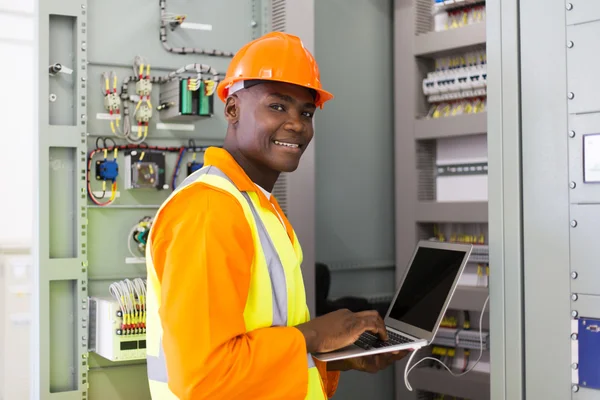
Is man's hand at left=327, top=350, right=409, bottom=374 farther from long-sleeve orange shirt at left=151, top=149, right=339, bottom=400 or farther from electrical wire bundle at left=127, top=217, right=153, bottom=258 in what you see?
electrical wire bundle at left=127, top=217, right=153, bottom=258

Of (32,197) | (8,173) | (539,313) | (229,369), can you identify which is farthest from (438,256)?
(8,173)

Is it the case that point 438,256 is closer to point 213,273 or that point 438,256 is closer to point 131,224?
point 213,273

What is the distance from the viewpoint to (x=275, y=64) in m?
2.03

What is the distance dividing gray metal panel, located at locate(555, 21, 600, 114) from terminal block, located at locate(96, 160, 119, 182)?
2282 mm

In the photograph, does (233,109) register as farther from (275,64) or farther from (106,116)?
(106,116)

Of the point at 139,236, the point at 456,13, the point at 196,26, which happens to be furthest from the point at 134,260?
the point at 456,13

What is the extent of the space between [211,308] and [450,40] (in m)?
3.25

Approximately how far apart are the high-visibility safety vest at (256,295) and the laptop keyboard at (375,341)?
217 mm

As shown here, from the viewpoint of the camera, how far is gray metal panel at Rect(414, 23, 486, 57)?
430 centimetres

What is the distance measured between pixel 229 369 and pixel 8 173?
2.45 metres

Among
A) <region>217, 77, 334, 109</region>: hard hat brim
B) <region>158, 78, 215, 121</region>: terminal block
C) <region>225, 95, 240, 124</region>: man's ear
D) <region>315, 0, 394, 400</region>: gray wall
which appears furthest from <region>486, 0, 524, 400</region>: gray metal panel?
<region>315, 0, 394, 400</region>: gray wall

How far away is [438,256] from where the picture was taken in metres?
2.43

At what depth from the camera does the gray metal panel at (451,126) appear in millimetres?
4293

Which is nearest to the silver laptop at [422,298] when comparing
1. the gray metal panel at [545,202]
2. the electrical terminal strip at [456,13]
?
the gray metal panel at [545,202]
